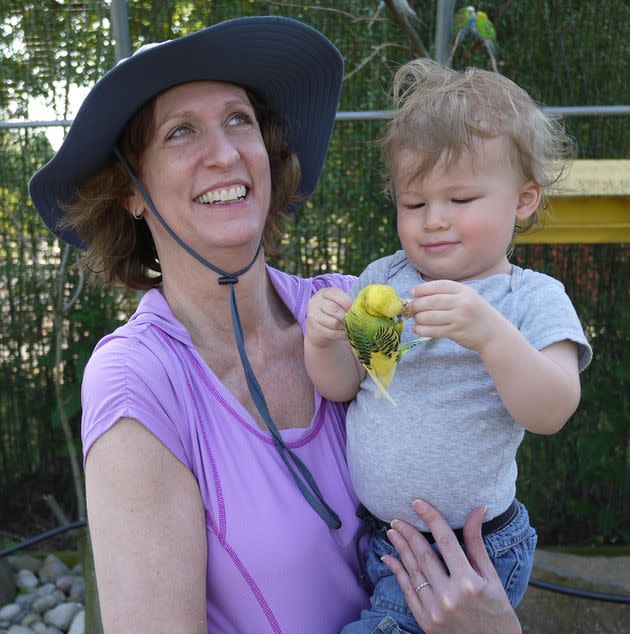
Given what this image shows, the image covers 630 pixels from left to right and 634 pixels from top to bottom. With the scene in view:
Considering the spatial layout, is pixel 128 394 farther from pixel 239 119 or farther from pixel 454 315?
pixel 239 119

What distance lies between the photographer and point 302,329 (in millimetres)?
2125

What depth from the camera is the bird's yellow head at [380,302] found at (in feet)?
4.80

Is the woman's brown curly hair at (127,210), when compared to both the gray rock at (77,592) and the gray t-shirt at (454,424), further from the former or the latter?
the gray rock at (77,592)

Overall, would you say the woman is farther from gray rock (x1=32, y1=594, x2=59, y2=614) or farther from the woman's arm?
gray rock (x1=32, y1=594, x2=59, y2=614)

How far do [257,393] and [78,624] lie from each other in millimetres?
2798

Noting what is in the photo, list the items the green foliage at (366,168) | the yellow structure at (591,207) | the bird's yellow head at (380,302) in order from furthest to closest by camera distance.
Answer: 1. the green foliage at (366,168)
2. the yellow structure at (591,207)
3. the bird's yellow head at (380,302)

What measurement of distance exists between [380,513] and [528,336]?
48 cm

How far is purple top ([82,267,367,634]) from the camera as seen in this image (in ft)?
5.48

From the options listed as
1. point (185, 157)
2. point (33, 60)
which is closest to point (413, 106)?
point (185, 157)

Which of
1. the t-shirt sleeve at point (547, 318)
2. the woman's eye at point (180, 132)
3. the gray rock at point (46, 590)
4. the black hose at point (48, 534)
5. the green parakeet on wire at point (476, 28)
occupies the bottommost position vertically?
the gray rock at point (46, 590)

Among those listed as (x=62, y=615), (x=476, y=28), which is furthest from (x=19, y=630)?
(x=476, y=28)

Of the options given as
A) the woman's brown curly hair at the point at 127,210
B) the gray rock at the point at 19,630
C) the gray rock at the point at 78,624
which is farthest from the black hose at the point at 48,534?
the woman's brown curly hair at the point at 127,210

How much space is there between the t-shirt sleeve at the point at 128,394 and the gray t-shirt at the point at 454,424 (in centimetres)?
41

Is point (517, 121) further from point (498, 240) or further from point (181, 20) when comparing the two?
point (181, 20)
